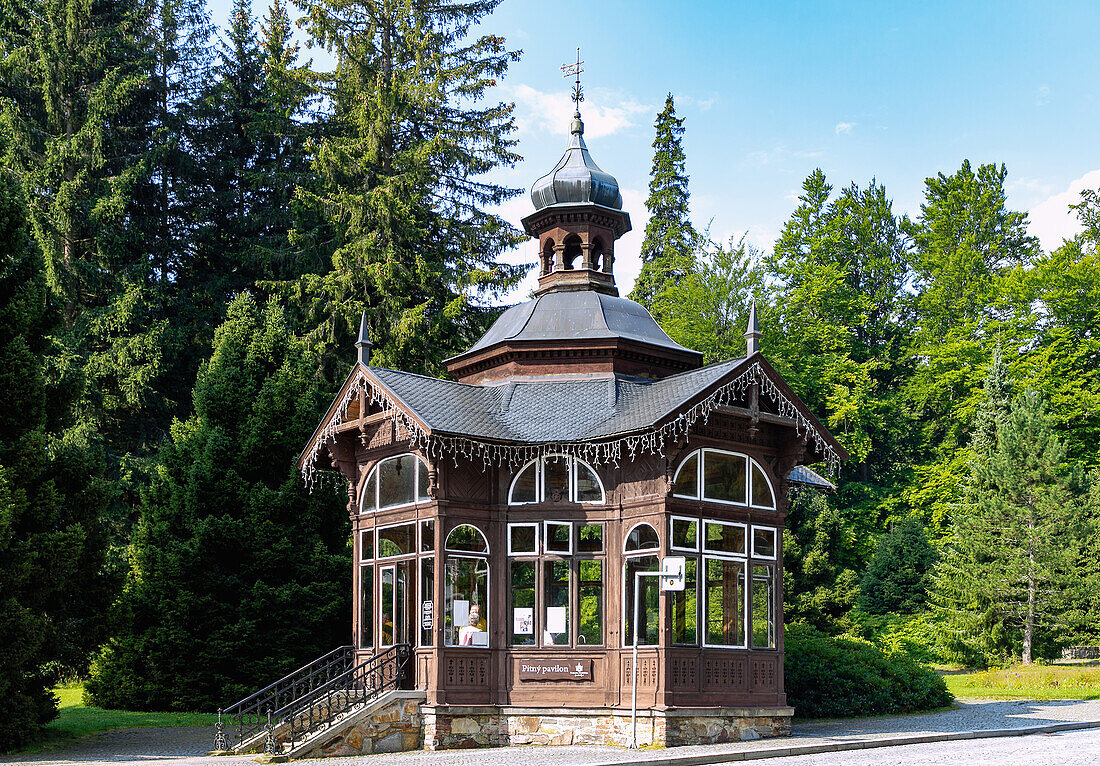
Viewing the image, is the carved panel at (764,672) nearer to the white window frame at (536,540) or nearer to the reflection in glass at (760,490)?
the reflection in glass at (760,490)

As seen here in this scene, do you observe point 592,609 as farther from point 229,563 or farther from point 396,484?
point 229,563

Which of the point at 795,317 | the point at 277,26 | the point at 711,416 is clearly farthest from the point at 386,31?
the point at 711,416

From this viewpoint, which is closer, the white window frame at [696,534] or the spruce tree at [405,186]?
the white window frame at [696,534]

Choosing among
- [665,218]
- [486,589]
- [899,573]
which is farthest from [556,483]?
[665,218]

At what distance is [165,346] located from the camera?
119ft

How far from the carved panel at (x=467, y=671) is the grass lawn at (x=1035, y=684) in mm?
14788

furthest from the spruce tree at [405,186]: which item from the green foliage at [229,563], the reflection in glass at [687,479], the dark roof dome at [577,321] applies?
the reflection in glass at [687,479]

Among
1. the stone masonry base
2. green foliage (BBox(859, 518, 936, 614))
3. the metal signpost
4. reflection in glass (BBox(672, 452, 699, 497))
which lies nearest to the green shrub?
the stone masonry base

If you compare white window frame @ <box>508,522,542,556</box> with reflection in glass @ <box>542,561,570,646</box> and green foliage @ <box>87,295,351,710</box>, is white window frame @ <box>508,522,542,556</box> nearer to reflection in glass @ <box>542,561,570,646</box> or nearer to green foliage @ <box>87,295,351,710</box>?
reflection in glass @ <box>542,561,570,646</box>

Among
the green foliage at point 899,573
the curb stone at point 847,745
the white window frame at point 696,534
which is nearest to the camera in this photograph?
the curb stone at point 847,745

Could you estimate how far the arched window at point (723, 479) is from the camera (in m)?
18.7

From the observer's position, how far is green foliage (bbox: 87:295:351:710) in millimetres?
25109

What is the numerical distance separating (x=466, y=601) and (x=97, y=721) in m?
9.06

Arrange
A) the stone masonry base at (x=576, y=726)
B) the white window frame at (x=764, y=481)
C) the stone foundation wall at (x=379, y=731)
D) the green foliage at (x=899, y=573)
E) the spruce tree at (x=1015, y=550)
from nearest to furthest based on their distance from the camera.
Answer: the stone foundation wall at (x=379, y=731)
the stone masonry base at (x=576, y=726)
the white window frame at (x=764, y=481)
the spruce tree at (x=1015, y=550)
the green foliage at (x=899, y=573)
